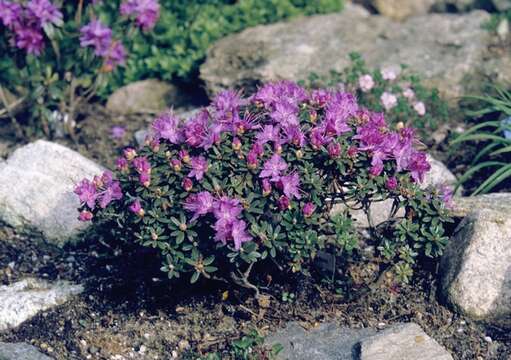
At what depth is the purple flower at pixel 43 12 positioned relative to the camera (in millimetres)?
5039

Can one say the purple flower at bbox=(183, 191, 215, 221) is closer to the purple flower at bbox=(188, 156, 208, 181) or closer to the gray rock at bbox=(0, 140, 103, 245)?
the purple flower at bbox=(188, 156, 208, 181)

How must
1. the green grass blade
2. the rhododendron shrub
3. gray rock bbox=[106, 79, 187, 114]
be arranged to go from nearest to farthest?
1. the rhododendron shrub
2. the green grass blade
3. gray rock bbox=[106, 79, 187, 114]

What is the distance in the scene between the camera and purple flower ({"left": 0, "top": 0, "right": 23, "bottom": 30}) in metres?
5.02

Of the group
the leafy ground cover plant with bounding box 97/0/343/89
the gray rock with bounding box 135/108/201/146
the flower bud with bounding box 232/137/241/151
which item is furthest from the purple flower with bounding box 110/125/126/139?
the flower bud with bounding box 232/137/241/151

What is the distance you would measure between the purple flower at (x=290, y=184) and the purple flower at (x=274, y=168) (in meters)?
0.03

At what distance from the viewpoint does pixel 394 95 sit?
554 cm

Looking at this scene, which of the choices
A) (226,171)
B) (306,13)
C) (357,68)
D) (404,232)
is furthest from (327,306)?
(306,13)

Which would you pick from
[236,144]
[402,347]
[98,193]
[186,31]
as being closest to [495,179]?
[402,347]

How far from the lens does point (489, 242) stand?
13.4 feet

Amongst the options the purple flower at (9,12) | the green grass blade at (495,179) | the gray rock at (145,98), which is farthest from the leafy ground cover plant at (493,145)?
the purple flower at (9,12)

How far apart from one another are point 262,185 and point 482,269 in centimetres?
114

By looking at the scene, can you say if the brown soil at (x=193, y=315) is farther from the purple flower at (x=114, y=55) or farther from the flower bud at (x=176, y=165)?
the purple flower at (x=114, y=55)

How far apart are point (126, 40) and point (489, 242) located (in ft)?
9.13

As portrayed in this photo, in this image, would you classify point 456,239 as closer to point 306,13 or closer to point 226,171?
point 226,171
